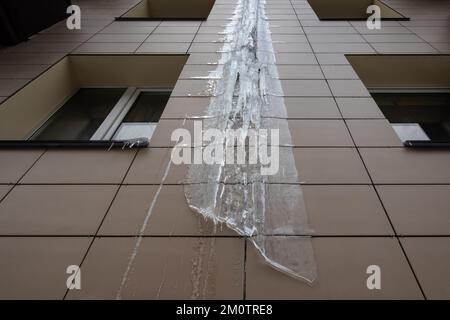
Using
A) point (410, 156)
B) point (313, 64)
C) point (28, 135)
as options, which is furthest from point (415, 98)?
point (28, 135)

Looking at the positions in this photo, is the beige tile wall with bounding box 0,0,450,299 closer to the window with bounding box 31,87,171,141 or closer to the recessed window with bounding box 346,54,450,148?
the window with bounding box 31,87,171,141

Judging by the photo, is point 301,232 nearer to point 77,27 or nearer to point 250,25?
point 250,25

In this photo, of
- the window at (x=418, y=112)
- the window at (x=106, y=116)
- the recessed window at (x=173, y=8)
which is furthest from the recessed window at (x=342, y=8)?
the window at (x=106, y=116)

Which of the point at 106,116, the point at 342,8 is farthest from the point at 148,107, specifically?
the point at 342,8

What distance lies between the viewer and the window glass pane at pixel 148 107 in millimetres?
3023

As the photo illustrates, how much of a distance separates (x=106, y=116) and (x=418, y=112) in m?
3.17

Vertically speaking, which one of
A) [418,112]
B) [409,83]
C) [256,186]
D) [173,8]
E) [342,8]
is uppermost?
[173,8]

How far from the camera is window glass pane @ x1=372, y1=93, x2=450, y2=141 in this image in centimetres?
286

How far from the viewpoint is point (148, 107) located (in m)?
3.20

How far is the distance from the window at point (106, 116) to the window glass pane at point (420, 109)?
2.34 metres

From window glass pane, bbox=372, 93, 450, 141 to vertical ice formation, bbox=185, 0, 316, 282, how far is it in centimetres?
125

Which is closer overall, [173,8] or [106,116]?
[106,116]

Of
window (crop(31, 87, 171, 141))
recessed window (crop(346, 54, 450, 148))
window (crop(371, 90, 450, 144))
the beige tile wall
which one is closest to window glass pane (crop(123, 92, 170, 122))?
window (crop(31, 87, 171, 141))

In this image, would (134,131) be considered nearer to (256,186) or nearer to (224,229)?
(256,186)
